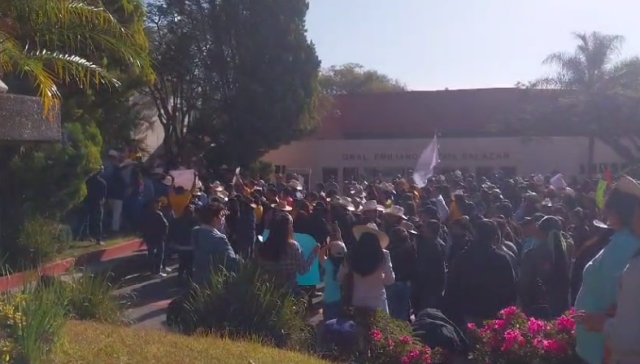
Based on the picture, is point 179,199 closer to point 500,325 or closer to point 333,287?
point 333,287

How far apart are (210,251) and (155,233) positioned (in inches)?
246

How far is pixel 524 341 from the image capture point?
7.49m

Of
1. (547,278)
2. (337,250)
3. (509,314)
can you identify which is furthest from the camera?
(337,250)

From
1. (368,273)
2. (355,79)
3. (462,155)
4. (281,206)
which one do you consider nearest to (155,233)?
(281,206)

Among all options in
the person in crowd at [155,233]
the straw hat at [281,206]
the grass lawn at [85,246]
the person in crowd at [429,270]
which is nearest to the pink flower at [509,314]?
the person in crowd at [429,270]

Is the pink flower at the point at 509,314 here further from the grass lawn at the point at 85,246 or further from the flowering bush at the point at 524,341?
the grass lawn at the point at 85,246

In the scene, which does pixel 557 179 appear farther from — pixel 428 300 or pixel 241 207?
pixel 428 300

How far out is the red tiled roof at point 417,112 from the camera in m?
46.3

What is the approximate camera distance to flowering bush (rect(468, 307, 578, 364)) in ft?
24.0

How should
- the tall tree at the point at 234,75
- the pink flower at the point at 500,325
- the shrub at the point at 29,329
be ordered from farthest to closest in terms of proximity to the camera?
the tall tree at the point at 234,75 → the pink flower at the point at 500,325 → the shrub at the point at 29,329

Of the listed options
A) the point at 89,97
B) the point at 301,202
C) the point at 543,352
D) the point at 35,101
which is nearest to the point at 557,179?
the point at 301,202

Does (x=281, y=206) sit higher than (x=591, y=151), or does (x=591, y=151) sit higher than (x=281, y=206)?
(x=281, y=206)

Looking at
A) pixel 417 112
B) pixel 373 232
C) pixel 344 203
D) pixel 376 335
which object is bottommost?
pixel 376 335

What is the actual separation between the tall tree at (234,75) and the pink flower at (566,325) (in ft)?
75.7
